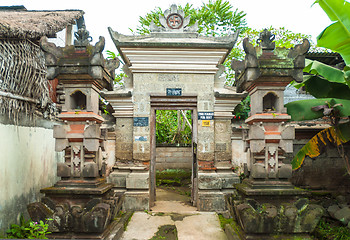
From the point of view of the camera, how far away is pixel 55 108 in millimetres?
5723

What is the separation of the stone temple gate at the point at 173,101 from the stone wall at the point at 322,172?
148 centimetres

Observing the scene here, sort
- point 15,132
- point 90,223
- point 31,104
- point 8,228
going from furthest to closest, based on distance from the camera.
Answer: point 31,104, point 15,132, point 8,228, point 90,223

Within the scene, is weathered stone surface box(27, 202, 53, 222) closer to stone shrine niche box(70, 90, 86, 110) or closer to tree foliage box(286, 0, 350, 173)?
stone shrine niche box(70, 90, 86, 110)

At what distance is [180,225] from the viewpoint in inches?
198

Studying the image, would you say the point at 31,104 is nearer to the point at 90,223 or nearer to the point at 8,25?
the point at 8,25

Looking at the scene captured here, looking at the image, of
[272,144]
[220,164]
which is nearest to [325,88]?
[272,144]

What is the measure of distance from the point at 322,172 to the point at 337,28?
3.45 m

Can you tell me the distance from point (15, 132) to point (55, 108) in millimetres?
1388

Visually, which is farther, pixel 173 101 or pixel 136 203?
pixel 173 101

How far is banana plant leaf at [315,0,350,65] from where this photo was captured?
153 inches

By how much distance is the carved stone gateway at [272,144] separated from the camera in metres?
3.79

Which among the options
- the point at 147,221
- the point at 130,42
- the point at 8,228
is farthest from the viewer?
the point at 130,42

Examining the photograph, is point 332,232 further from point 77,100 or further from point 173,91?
point 77,100

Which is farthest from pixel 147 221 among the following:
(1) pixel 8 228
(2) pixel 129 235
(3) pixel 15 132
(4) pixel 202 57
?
(4) pixel 202 57
